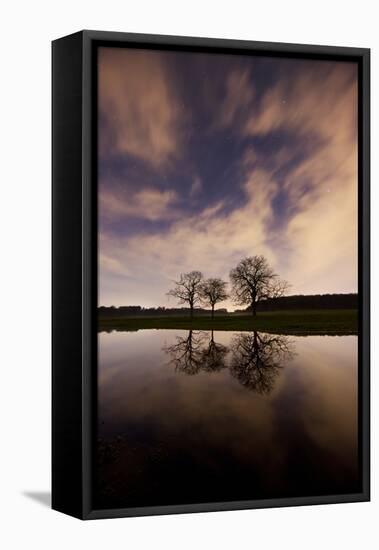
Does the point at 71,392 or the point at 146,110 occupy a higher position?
the point at 146,110

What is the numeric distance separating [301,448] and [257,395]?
0.57 metres

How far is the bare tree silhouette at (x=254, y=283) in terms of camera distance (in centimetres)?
930

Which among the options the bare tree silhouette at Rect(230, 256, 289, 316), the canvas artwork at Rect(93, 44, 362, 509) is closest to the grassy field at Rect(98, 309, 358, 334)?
the canvas artwork at Rect(93, 44, 362, 509)

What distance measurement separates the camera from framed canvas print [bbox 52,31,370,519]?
29.2ft

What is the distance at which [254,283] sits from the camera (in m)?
9.34

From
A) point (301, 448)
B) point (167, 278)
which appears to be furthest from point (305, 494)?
point (167, 278)

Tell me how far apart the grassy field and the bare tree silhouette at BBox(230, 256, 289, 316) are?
0.13 metres

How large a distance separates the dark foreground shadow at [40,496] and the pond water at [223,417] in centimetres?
76

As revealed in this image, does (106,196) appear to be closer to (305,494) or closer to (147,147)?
(147,147)

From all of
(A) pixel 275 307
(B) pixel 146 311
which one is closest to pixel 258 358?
(A) pixel 275 307

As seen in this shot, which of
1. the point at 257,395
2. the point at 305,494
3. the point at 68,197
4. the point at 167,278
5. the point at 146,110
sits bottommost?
the point at 305,494

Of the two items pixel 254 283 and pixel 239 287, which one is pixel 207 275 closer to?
pixel 239 287

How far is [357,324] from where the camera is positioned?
9.65m

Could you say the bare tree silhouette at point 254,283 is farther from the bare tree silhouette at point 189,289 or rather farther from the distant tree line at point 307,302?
the bare tree silhouette at point 189,289
